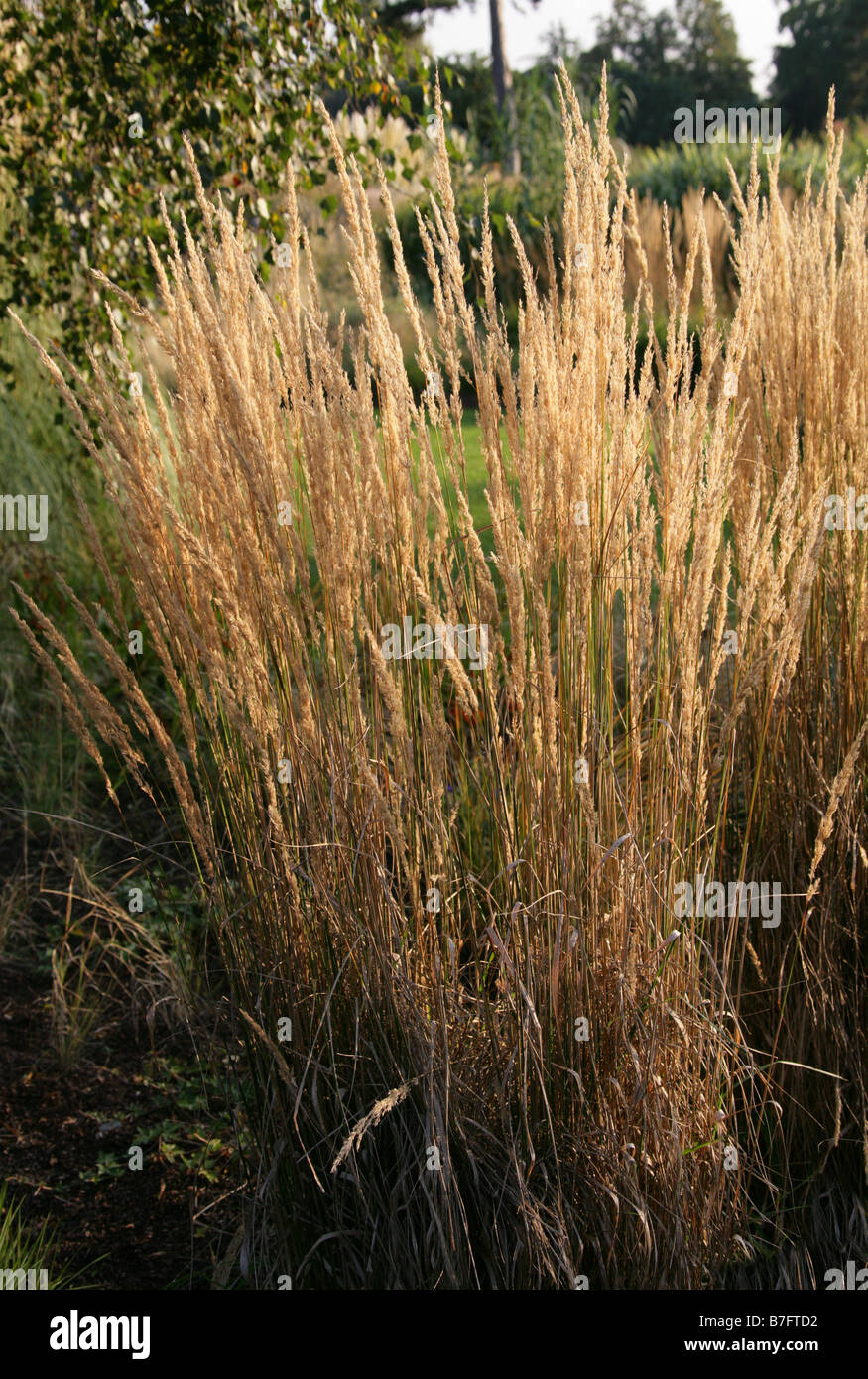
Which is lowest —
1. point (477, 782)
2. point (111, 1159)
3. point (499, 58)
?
point (111, 1159)

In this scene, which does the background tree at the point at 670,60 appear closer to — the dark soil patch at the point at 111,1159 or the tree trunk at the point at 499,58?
the tree trunk at the point at 499,58

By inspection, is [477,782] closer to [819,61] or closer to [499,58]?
[499,58]

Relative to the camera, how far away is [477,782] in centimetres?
176

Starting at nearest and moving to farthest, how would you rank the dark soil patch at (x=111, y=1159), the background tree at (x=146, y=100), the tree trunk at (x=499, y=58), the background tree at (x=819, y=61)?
the dark soil patch at (x=111, y=1159) → the background tree at (x=146, y=100) → the tree trunk at (x=499, y=58) → the background tree at (x=819, y=61)

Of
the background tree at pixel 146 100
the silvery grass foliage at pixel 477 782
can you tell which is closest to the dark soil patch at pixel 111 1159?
the silvery grass foliage at pixel 477 782

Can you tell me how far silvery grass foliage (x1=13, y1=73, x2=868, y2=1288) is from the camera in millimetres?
1602

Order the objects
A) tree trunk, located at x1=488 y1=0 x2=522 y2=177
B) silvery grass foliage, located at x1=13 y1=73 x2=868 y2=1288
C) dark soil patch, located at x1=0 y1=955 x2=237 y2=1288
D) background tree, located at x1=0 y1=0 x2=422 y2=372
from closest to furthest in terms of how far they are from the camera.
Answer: silvery grass foliage, located at x1=13 y1=73 x2=868 y2=1288 → dark soil patch, located at x1=0 y1=955 x2=237 y2=1288 → background tree, located at x1=0 y1=0 x2=422 y2=372 → tree trunk, located at x1=488 y1=0 x2=522 y2=177

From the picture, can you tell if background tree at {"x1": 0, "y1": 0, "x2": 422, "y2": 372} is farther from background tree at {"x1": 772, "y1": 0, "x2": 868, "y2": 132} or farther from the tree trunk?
background tree at {"x1": 772, "y1": 0, "x2": 868, "y2": 132}

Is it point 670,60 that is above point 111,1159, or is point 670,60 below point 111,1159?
above

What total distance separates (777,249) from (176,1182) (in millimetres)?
2478

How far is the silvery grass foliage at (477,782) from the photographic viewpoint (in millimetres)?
1602

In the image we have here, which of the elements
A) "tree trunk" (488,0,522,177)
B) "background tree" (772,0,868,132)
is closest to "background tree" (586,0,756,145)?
"background tree" (772,0,868,132)

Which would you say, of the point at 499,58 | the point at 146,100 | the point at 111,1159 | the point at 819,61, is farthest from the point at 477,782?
the point at 819,61

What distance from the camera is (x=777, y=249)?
7.85 feet
